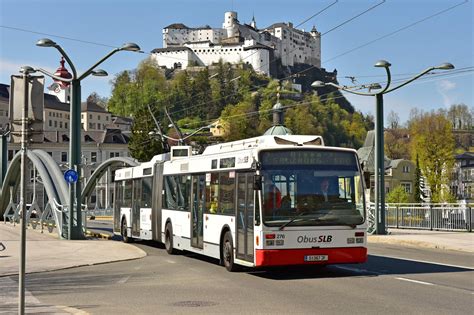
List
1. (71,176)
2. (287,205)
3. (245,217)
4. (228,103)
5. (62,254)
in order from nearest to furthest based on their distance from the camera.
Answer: (287,205)
(245,217)
(62,254)
(71,176)
(228,103)

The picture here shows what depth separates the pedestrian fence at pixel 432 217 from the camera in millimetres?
A: 34000

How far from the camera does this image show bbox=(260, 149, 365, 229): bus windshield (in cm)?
1520

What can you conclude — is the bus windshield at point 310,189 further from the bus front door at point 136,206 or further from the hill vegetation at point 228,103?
the hill vegetation at point 228,103

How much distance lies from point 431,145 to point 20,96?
6731cm

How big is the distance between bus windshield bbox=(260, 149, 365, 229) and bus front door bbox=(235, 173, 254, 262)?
50 cm

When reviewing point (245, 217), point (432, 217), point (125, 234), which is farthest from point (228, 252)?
point (432, 217)

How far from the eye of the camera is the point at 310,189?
15352mm

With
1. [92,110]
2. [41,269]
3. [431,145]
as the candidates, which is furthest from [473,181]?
[41,269]

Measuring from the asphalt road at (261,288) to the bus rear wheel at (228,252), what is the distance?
201 mm

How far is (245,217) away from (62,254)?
825 cm

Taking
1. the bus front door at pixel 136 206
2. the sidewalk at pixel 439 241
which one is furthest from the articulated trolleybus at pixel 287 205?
the sidewalk at pixel 439 241

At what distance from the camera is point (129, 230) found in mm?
28078

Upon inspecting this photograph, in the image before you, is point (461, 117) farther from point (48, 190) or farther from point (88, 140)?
point (48, 190)

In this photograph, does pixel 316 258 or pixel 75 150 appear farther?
pixel 75 150
